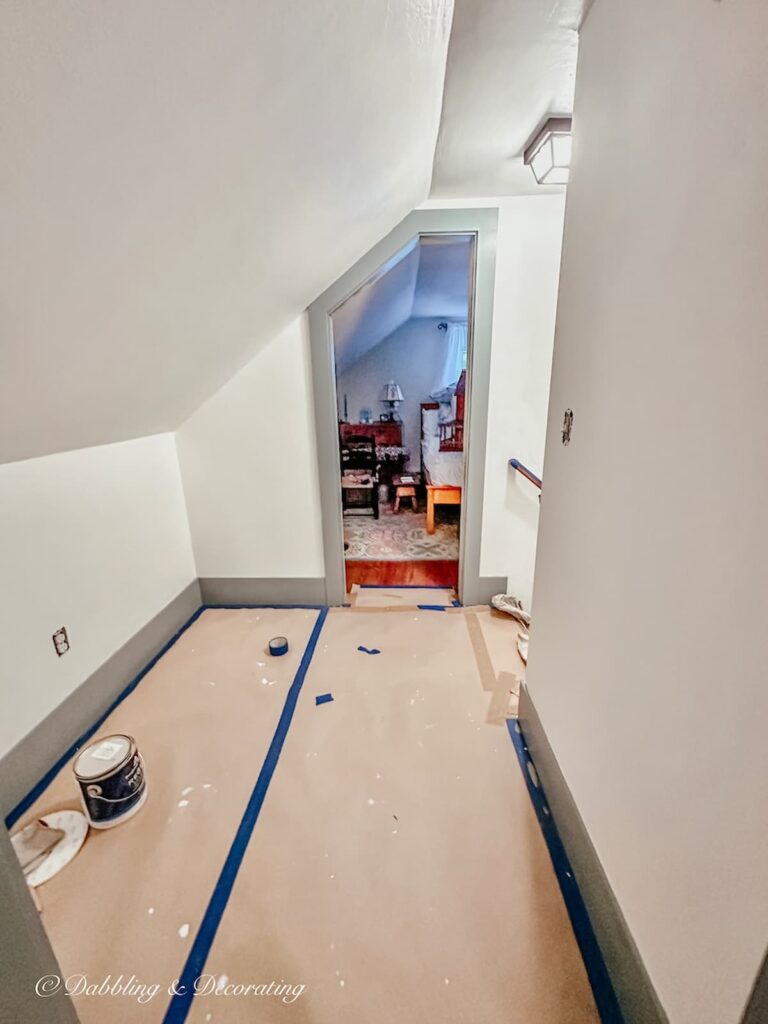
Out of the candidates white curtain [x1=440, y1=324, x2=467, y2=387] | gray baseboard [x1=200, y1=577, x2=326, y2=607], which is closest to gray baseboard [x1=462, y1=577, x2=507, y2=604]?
gray baseboard [x1=200, y1=577, x2=326, y2=607]

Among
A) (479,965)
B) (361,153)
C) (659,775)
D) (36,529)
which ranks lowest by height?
(479,965)

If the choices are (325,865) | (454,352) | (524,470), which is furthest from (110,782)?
(454,352)

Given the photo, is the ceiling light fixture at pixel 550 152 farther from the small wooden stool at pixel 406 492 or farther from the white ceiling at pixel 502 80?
the small wooden stool at pixel 406 492

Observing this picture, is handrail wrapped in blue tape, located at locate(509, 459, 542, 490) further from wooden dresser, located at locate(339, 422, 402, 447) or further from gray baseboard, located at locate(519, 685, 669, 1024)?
wooden dresser, located at locate(339, 422, 402, 447)

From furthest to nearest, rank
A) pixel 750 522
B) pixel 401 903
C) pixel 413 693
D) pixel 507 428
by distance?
pixel 507 428
pixel 413 693
pixel 401 903
pixel 750 522

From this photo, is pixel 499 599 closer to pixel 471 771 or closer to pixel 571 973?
pixel 471 771

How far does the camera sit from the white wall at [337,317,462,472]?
20.0 ft

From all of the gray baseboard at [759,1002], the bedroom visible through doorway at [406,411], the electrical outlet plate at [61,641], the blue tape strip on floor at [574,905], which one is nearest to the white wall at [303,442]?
the bedroom visible through doorway at [406,411]

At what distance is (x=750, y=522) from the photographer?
0.56m

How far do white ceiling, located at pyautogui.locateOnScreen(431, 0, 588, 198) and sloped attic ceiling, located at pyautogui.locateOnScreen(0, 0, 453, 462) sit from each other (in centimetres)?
7

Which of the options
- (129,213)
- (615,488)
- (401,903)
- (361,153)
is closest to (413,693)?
(401,903)

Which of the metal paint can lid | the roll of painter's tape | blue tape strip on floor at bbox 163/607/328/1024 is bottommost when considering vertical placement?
blue tape strip on floor at bbox 163/607/328/1024

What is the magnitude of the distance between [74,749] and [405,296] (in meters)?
4.63

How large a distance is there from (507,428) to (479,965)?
6.68 ft
